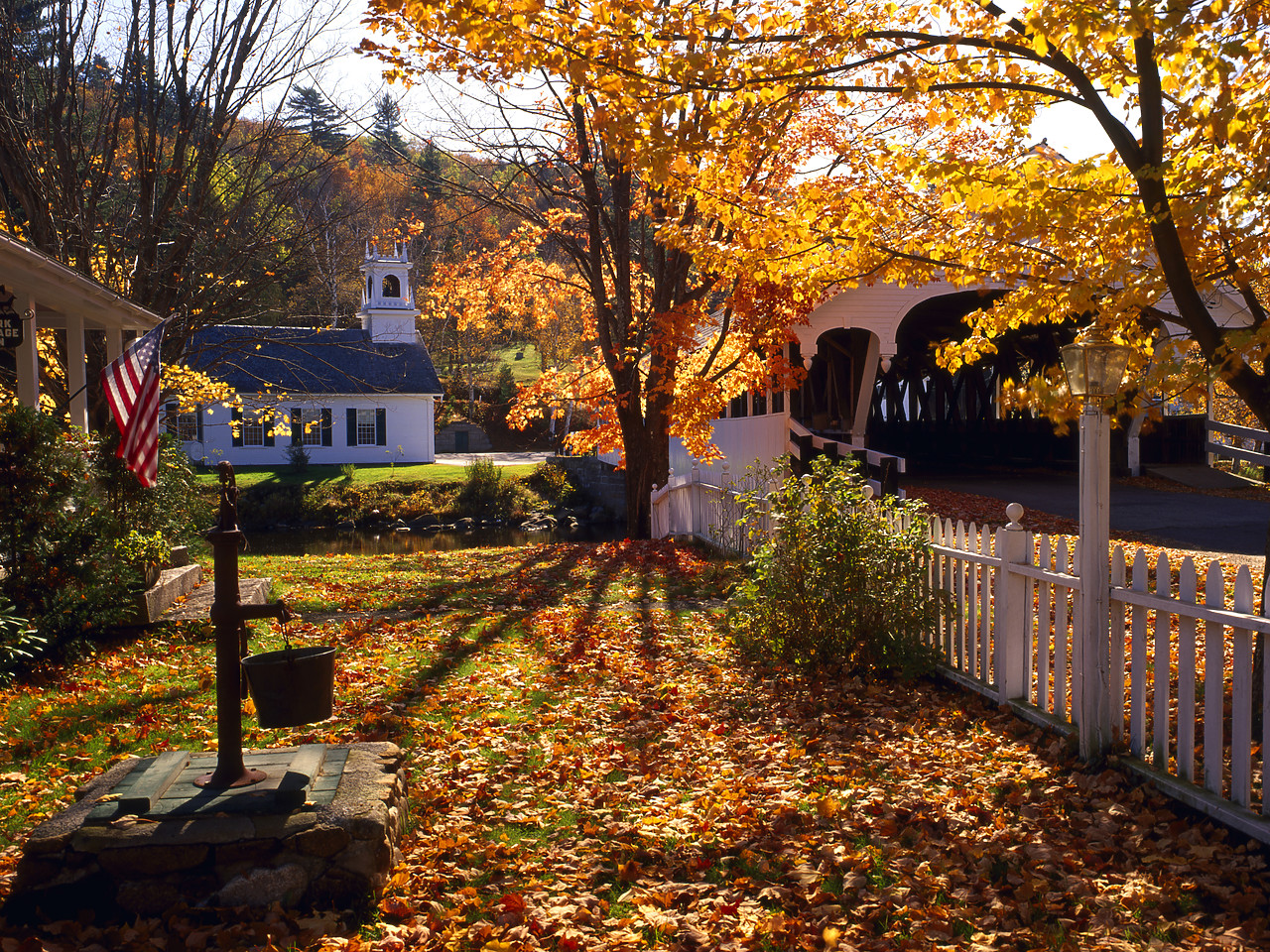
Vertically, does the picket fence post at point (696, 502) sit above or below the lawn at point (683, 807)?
above

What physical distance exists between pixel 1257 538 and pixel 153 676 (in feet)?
41.0

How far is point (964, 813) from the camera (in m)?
4.66

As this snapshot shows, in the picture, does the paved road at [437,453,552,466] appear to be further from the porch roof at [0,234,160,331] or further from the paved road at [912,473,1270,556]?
the porch roof at [0,234,160,331]

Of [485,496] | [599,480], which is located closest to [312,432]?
[485,496]

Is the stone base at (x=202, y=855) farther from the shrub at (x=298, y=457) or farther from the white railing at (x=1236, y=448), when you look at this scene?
the shrub at (x=298, y=457)

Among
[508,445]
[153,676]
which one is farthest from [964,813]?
[508,445]

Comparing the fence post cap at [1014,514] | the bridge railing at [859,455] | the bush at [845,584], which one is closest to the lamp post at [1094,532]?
the fence post cap at [1014,514]

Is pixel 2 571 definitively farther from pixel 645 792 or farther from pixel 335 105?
pixel 335 105

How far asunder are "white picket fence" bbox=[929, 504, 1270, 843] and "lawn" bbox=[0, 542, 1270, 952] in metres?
0.17

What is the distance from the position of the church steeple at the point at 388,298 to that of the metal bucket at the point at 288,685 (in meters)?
36.9

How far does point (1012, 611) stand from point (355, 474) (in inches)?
1245

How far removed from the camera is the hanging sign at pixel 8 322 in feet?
29.2

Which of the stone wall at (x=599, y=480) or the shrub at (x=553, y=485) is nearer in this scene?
the stone wall at (x=599, y=480)

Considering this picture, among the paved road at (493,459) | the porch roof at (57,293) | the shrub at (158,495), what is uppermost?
A: the porch roof at (57,293)
